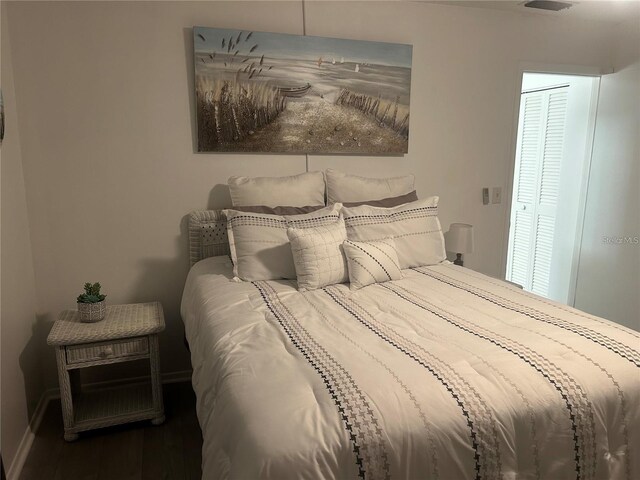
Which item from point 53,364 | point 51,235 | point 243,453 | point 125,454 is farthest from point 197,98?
point 243,453

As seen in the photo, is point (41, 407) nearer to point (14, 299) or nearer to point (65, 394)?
point (65, 394)

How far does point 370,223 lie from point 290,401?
1.40 metres

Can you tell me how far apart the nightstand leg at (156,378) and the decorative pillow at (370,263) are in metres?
1.00

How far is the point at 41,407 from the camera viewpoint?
2365 millimetres

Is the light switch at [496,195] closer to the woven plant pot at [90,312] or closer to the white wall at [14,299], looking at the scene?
the woven plant pot at [90,312]

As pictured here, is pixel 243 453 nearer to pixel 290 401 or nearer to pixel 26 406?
pixel 290 401

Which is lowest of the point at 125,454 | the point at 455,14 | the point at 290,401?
the point at 125,454

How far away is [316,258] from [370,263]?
0.27m

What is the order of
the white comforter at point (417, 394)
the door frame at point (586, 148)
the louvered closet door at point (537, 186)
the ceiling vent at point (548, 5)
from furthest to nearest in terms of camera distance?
the louvered closet door at point (537, 186), the door frame at point (586, 148), the ceiling vent at point (548, 5), the white comforter at point (417, 394)

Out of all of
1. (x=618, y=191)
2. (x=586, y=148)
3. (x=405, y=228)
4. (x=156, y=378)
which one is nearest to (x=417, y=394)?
(x=405, y=228)

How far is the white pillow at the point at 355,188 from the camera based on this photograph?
8.80ft

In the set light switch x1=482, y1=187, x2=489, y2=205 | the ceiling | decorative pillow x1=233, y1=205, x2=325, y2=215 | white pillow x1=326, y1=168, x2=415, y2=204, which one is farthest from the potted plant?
the ceiling

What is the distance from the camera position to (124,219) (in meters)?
2.51

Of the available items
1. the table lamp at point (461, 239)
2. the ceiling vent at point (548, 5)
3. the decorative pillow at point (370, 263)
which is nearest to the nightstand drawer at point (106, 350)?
the decorative pillow at point (370, 263)
